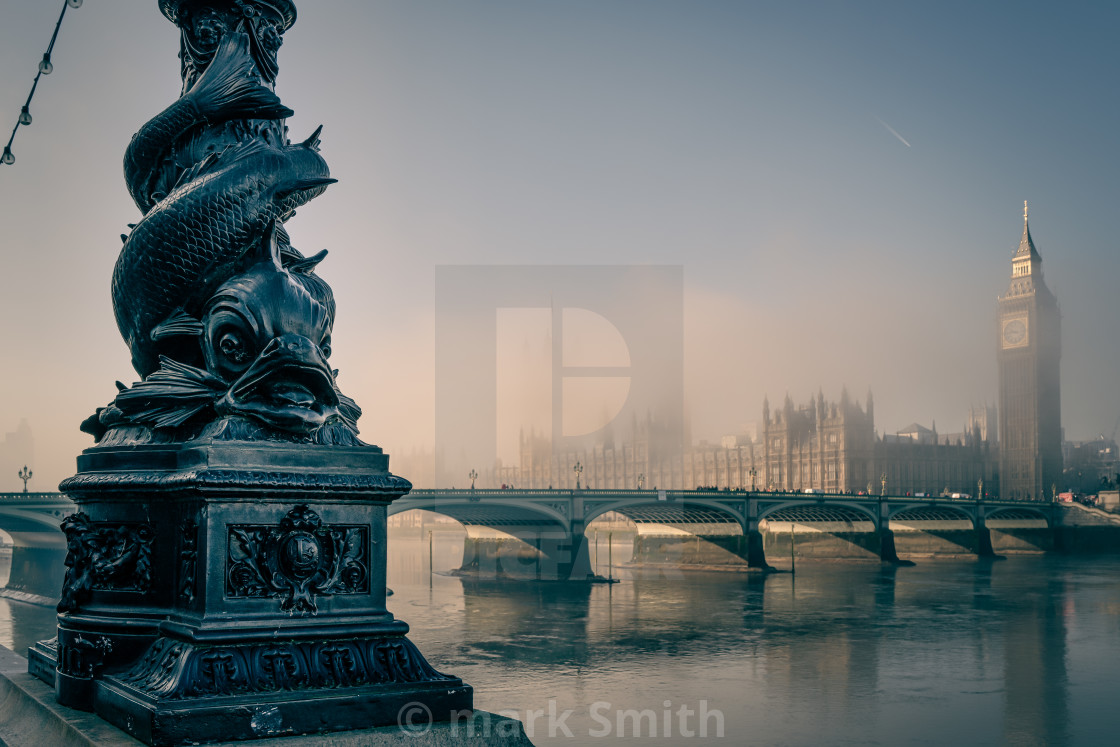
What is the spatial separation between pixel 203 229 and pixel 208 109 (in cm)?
60

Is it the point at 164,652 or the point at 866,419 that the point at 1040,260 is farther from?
the point at 164,652

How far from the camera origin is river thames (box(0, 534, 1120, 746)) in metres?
16.0

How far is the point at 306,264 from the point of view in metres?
4.43

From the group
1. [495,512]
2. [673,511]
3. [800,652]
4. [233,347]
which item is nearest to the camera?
[233,347]

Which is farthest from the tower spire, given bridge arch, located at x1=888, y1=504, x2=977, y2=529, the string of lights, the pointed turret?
the string of lights

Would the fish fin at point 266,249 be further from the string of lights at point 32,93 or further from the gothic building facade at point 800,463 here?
the gothic building facade at point 800,463

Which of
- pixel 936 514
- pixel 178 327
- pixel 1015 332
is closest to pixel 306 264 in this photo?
pixel 178 327

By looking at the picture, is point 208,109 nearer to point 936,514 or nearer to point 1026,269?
point 936,514

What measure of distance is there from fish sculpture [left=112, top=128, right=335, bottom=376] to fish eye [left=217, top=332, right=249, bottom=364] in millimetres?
369

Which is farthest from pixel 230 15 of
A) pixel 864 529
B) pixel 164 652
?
pixel 864 529

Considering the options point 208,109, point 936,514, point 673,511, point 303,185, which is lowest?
point 936,514

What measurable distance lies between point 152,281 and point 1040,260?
364 ft

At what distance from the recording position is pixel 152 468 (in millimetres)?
3682

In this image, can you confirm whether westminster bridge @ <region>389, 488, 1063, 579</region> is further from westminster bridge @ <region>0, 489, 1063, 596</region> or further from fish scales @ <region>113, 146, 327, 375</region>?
fish scales @ <region>113, 146, 327, 375</region>
